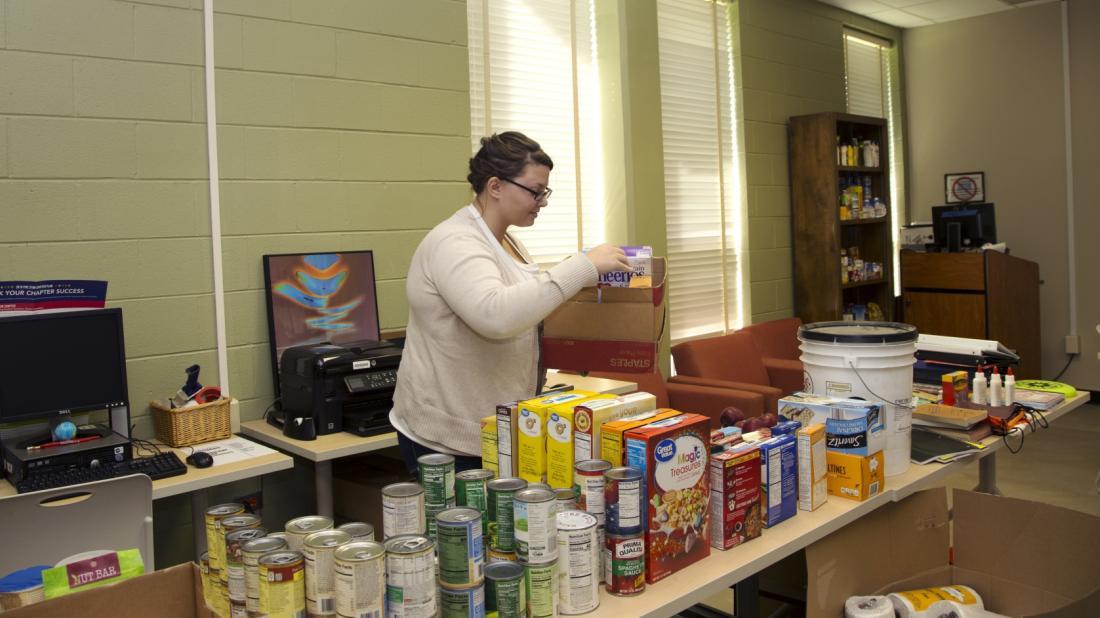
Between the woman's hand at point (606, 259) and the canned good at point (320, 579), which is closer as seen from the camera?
the canned good at point (320, 579)

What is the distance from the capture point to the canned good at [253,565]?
1.14 m

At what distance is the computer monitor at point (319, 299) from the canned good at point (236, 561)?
6.72ft

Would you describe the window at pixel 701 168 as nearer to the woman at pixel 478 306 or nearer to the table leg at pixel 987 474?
the table leg at pixel 987 474

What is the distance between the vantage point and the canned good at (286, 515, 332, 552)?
1.19 meters

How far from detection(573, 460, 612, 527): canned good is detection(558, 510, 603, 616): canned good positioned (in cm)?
4

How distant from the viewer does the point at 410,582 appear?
113cm

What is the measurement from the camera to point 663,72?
4844 mm

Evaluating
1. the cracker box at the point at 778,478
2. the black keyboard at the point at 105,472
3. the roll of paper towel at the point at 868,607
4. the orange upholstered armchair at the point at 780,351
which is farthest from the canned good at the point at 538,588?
the orange upholstered armchair at the point at 780,351

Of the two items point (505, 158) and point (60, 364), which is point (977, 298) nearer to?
point (505, 158)

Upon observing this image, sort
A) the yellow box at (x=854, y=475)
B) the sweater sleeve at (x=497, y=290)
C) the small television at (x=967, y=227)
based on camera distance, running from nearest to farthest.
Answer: the sweater sleeve at (x=497, y=290)
the yellow box at (x=854, y=475)
the small television at (x=967, y=227)

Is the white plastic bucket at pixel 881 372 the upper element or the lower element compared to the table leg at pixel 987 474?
upper

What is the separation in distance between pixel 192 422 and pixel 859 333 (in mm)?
2128

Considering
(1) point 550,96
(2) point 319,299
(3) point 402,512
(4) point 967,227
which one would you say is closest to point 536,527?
(3) point 402,512

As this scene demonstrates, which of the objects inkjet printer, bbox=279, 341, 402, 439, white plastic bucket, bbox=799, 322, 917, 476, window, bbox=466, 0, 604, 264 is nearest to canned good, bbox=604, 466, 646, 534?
white plastic bucket, bbox=799, 322, 917, 476
